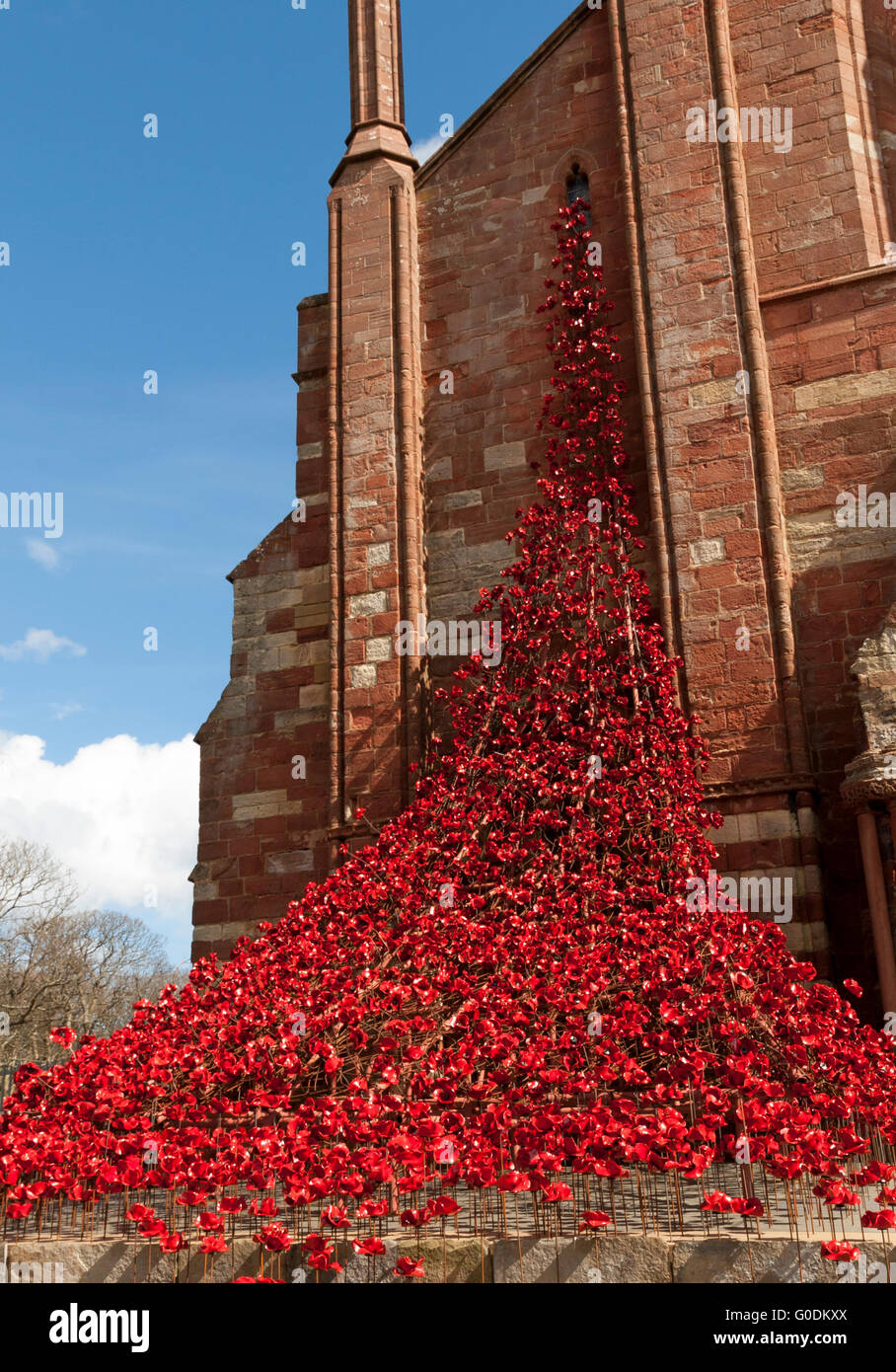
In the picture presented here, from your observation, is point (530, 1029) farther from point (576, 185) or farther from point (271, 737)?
point (576, 185)

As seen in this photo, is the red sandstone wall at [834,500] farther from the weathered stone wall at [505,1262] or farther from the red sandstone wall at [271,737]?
the weathered stone wall at [505,1262]

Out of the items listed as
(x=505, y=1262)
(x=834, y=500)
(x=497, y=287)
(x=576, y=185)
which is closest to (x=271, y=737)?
(x=497, y=287)

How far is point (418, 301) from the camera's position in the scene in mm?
11516

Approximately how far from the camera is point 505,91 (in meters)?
11.5

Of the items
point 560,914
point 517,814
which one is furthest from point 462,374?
point 560,914

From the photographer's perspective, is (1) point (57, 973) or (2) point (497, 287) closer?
(2) point (497, 287)

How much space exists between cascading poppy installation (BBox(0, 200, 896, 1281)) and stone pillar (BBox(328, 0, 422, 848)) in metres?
0.63

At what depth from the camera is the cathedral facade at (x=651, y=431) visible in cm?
884

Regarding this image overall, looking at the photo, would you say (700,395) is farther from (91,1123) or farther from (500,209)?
(91,1123)

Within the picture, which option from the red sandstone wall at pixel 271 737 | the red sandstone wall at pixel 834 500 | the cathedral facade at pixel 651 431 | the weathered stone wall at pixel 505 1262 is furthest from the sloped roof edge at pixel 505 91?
the weathered stone wall at pixel 505 1262

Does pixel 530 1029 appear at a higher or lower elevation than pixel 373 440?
lower

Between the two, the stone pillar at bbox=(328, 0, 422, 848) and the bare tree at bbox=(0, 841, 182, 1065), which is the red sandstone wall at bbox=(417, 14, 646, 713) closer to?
the stone pillar at bbox=(328, 0, 422, 848)

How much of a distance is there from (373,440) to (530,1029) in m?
6.12

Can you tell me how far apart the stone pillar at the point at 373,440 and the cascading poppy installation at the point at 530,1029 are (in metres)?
0.63
